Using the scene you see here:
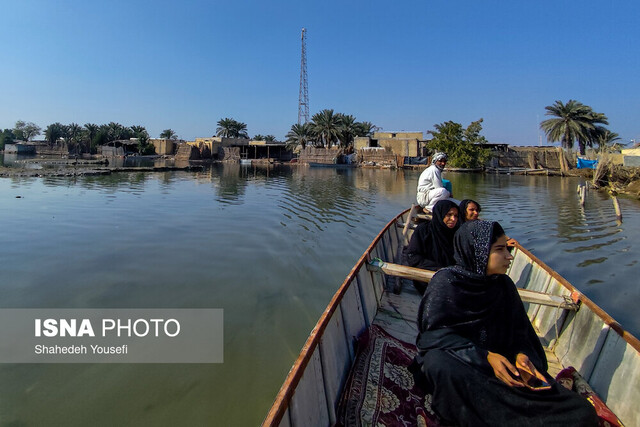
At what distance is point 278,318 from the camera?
15.8 ft

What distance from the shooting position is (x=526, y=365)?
2.29 metres

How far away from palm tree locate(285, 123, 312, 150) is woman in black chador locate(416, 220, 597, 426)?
56.8 m

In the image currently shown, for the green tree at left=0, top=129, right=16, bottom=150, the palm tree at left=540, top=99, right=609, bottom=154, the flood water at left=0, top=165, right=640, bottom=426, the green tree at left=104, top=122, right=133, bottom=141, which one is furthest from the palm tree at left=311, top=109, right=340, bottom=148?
the green tree at left=0, top=129, right=16, bottom=150

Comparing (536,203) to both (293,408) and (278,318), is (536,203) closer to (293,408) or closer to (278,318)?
(278,318)

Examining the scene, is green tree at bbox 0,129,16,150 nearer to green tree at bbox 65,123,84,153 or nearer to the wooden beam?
green tree at bbox 65,123,84,153

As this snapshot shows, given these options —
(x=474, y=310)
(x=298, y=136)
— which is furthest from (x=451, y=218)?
(x=298, y=136)

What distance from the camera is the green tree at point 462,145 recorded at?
38.8 m

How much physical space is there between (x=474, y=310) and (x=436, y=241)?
2.17 m

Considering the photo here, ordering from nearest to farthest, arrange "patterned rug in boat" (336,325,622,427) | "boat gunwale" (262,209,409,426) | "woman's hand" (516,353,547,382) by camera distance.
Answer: "boat gunwale" (262,209,409,426) → "woman's hand" (516,353,547,382) → "patterned rug in boat" (336,325,622,427)

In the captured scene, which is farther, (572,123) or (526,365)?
(572,123)

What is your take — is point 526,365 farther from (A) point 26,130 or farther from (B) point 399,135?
(A) point 26,130

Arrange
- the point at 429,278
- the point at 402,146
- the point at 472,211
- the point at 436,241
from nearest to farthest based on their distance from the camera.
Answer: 1. the point at 429,278
2. the point at 472,211
3. the point at 436,241
4. the point at 402,146

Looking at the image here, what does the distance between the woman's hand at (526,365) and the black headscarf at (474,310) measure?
0.43 feet

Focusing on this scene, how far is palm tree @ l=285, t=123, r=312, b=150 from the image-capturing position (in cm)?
5822
